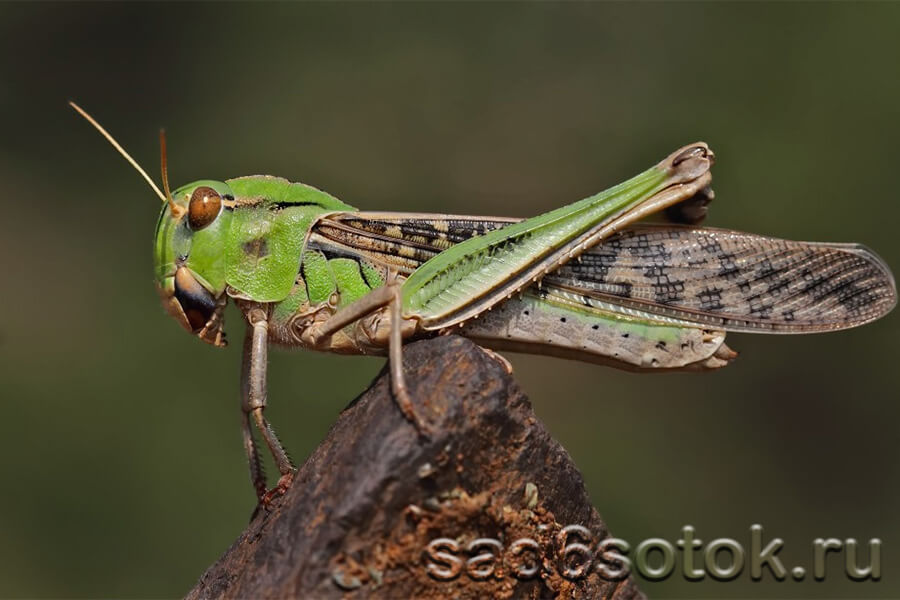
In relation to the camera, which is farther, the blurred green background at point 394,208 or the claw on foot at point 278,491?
the blurred green background at point 394,208

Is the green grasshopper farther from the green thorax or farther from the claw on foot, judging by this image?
the claw on foot

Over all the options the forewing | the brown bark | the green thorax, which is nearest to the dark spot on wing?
the green thorax

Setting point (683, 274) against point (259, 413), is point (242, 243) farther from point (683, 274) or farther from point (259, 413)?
point (683, 274)

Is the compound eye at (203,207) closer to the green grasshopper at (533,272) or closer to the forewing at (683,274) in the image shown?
the green grasshopper at (533,272)

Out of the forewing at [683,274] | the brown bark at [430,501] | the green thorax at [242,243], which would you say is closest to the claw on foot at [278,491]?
the brown bark at [430,501]

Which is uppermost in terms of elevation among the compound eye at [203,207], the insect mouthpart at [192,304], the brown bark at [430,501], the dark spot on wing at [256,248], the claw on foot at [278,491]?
the compound eye at [203,207]

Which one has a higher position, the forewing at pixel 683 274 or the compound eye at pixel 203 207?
the compound eye at pixel 203 207

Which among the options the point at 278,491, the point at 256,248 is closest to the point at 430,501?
the point at 278,491
